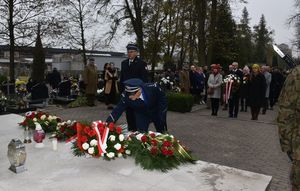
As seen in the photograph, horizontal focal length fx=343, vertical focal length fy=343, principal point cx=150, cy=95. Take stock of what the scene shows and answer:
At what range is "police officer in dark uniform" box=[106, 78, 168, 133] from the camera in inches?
224

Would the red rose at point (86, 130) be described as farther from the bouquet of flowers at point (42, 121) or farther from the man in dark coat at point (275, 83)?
the man in dark coat at point (275, 83)

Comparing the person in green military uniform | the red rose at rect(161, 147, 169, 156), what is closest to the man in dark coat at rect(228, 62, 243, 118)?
the red rose at rect(161, 147, 169, 156)

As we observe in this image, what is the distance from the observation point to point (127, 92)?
19.0 feet

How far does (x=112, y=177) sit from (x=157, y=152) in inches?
31.2

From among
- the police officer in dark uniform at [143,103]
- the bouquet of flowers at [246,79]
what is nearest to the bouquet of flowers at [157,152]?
the police officer in dark uniform at [143,103]

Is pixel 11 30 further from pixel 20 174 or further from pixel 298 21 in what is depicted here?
pixel 298 21

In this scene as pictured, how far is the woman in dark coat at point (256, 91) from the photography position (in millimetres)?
11070

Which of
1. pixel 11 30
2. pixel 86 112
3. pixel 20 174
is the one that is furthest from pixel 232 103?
pixel 11 30

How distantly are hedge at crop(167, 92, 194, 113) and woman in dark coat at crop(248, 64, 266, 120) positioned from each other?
2.24 m

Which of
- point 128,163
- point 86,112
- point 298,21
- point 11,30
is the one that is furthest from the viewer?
point 298,21

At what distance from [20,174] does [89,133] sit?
3.63 feet

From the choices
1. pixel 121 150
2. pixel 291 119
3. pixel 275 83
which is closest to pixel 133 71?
pixel 121 150

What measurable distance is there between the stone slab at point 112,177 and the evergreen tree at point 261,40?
68.0 metres

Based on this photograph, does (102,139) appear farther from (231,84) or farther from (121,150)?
(231,84)
